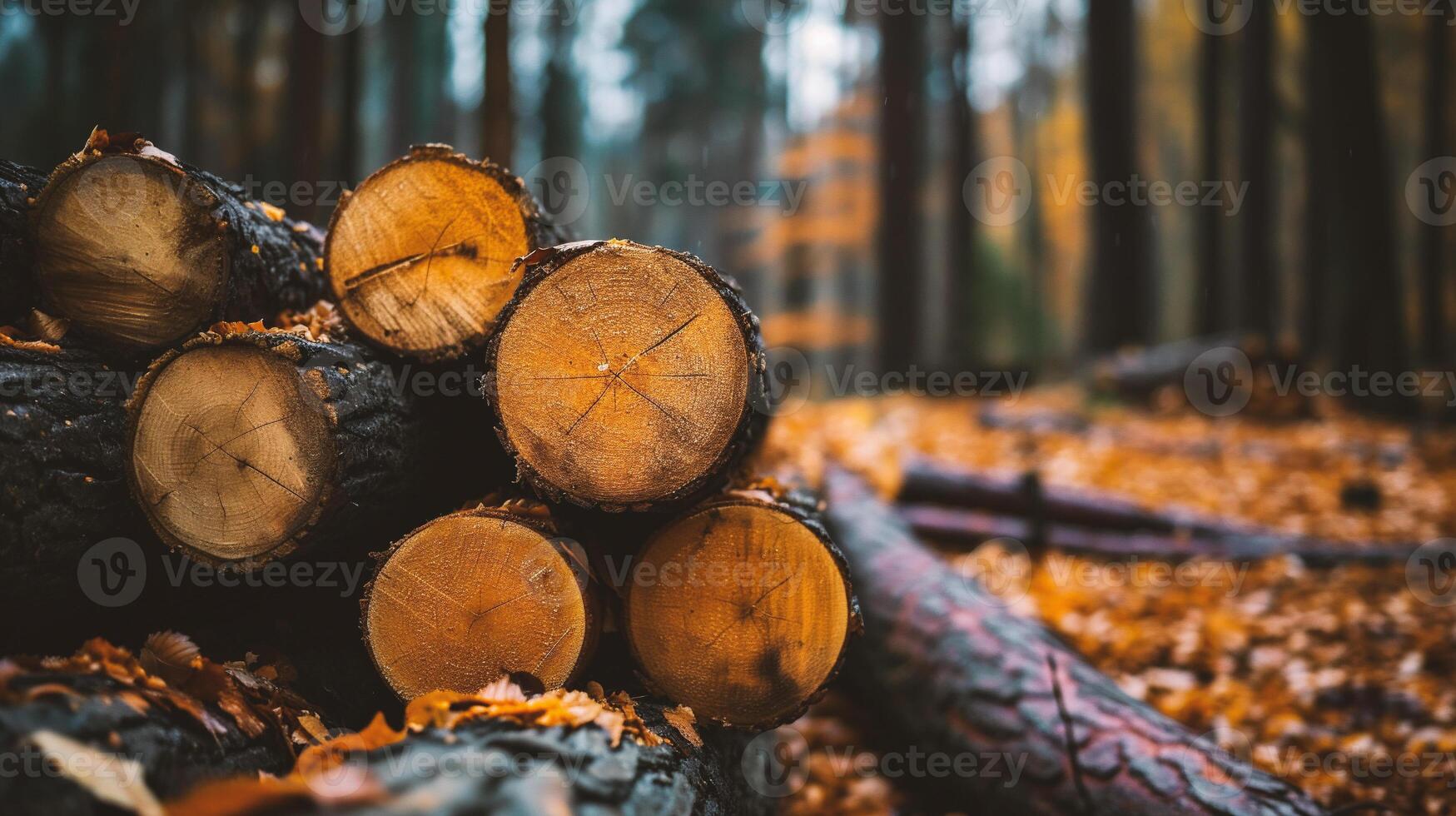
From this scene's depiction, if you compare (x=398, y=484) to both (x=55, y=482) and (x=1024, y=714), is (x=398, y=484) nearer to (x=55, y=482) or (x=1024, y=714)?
(x=55, y=482)

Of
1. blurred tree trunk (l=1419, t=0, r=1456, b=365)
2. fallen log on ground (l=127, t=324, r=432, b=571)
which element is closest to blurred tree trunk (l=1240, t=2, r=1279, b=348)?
blurred tree trunk (l=1419, t=0, r=1456, b=365)

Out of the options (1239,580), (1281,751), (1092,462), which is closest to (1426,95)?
(1092,462)

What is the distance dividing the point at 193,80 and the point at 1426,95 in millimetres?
21630

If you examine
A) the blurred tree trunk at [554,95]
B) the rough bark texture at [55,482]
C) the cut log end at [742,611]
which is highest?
the blurred tree trunk at [554,95]

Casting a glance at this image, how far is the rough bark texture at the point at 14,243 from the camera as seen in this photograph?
1808 mm

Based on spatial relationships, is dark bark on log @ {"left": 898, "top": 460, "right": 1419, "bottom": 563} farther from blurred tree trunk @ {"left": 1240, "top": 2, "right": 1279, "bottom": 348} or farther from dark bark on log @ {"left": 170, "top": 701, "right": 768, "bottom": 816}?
blurred tree trunk @ {"left": 1240, "top": 2, "right": 1279, "bottom": 348}

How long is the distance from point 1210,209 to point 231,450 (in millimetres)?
12953

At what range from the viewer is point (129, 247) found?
5.92ft

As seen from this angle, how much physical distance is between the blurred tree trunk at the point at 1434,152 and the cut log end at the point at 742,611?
14866 millimetres

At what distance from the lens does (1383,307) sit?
26.5ft

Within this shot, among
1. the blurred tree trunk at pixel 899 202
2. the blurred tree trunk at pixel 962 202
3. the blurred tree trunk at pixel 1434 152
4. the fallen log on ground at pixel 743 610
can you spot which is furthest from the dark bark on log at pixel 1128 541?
the blurred tree trunk at pixel 1434 152

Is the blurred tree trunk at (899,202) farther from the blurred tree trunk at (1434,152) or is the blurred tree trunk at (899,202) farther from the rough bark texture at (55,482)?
the rough bark texture at (55,482)

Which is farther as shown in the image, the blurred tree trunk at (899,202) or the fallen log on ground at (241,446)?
the blurred tree trunk at (899,202)

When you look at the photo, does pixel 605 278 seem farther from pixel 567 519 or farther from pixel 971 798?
pixel 971 798
